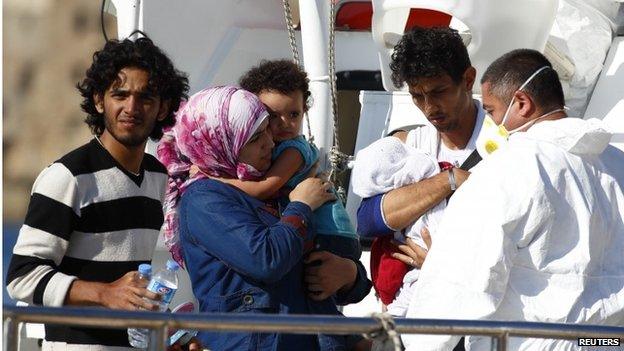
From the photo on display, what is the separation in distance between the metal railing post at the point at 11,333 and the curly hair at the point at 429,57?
1.65 metres

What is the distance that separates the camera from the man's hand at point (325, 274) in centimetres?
310

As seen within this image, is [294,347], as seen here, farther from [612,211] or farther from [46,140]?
[46,140]

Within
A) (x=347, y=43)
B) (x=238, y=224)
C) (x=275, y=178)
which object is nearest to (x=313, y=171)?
(x=275, y=178)

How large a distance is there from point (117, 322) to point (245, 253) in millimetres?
718

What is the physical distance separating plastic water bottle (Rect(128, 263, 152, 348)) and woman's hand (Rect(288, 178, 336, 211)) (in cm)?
41

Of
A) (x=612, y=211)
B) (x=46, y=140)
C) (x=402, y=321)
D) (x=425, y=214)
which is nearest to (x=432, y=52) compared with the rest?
(x=425, y=214)

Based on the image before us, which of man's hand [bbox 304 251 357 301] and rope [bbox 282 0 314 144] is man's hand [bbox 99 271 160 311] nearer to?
man's hand [bbox 304 251 357 301]

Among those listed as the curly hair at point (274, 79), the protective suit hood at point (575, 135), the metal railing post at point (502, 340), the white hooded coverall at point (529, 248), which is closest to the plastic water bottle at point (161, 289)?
the white hooded coverall at point (529, 248)

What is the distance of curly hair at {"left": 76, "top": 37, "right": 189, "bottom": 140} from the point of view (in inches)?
125

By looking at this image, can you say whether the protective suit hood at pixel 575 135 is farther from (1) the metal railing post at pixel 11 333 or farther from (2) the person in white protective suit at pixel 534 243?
(1) the metal railing post at pixel 11 333

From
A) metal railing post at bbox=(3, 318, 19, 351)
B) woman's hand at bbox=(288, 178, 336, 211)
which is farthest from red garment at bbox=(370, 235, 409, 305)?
metal railing post at bbox=(3, 318, 19, 351)

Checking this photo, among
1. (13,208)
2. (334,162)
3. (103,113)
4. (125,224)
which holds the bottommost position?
(13,208)

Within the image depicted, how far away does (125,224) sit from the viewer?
3.05m

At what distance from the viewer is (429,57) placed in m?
3.59
